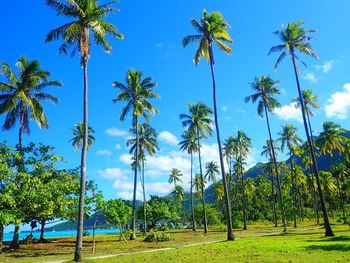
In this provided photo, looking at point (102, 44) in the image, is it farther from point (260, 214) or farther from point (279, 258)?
point (260, 214)

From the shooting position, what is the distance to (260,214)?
81.0 m

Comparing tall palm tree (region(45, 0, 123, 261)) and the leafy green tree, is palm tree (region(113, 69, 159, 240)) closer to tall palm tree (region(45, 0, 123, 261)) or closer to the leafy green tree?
the leafy green tree

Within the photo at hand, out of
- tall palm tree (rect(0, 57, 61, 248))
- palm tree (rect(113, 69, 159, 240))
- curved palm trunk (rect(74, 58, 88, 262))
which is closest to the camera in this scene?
curved palm trunk (rect(74, 58, 88, 262))

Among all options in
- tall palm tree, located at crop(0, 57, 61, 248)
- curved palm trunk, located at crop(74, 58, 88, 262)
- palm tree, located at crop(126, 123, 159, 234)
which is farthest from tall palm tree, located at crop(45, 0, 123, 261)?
palm tree, located at crop(126, 123, 159, 234)

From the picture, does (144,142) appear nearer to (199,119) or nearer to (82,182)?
(199,119)

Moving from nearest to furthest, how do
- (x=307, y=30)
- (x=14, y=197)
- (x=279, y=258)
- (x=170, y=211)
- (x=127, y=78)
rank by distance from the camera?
(x=279, y=258) < (x=14, y=197) < (x=307, y=30) < (x=127, y=78) < (x=170, y=211)

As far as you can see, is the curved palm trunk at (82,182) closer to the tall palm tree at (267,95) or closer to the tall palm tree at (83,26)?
the tall palm tree at (83,26)

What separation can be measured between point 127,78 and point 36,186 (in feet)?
77.6

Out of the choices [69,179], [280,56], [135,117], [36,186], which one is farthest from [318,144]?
[36,186]

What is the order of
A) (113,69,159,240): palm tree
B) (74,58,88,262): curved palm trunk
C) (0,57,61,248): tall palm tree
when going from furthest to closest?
(113,69,159,240): palm tree < (0,57,61,248): tall palm tree < (74,58,88,262): curved palm trunk

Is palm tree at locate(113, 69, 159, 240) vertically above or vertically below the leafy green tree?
above

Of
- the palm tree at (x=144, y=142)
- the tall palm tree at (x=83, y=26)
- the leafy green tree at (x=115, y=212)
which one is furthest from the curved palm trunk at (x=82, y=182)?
the palm tree at (x=144, y=142)

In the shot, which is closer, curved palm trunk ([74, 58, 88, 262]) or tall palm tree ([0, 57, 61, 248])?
curved palm trunk ([74, 58, 88, 262])

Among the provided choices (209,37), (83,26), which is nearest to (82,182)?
(83,26)
